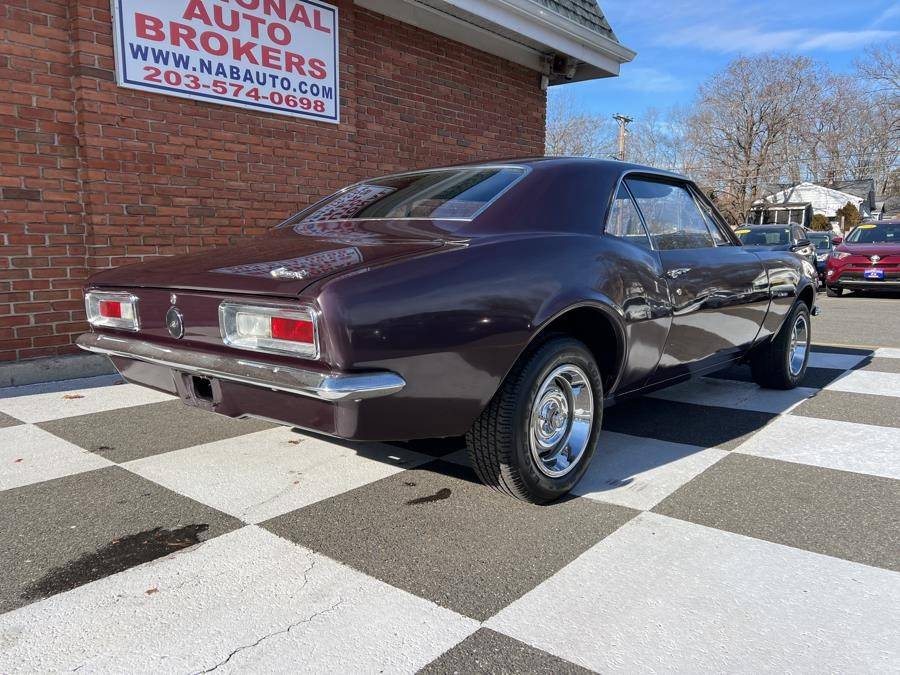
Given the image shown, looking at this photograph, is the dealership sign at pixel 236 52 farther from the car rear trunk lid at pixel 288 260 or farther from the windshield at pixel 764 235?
the windshield at pixel 764 235

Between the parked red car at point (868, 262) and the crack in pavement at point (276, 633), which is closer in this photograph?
the crack in pavement at point (276, 633)

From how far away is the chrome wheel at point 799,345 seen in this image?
4.92 metres

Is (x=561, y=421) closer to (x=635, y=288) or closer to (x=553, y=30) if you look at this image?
(x=635, y=288)

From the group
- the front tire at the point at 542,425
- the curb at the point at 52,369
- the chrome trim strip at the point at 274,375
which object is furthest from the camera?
the curb at the point at 52,369

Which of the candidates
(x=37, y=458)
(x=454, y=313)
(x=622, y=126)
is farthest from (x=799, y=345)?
(x=622, y=126)

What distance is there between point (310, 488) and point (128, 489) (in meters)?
0.77

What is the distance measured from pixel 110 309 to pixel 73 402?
5.48 ft

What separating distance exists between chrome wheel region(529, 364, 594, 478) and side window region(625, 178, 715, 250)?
1022mm

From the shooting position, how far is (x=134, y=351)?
2.88 metres

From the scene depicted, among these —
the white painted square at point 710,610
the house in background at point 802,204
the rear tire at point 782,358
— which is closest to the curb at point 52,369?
the white painted square at point 710,610

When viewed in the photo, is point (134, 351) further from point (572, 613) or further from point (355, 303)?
point (572, 613)

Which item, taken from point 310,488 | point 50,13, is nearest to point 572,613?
point 310,488

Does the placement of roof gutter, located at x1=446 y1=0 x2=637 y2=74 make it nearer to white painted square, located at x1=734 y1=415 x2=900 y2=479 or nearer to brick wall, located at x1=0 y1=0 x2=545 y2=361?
brick wall, located at x1=0 y1=0 x2=545 y2=361

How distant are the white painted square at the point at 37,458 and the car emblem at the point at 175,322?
96cm
